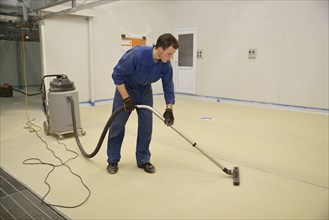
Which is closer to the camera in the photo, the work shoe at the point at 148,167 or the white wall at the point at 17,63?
the work shoe at the point at 148,167

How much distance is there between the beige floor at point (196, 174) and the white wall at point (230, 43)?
1271mm

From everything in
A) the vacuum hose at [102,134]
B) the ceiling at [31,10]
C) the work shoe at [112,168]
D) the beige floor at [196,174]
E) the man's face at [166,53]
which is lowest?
the beige floor at [196,174]

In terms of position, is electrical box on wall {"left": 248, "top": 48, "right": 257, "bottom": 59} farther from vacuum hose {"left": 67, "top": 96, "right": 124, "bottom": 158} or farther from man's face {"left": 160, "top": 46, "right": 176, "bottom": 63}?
man's face {"left": 160, "top": 46, "right": 176, "bottom": 63}

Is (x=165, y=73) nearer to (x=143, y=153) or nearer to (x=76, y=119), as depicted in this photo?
(x=143, y=153)

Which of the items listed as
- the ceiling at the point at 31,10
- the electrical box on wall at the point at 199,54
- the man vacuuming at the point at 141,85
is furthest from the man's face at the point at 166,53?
the electrical box on wall at the point at 199,54

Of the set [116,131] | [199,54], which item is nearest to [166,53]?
[116,131]

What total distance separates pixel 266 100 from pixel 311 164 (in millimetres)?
3078

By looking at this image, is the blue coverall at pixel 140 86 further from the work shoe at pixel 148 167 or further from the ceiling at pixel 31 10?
the ceiling at pixel 31 10

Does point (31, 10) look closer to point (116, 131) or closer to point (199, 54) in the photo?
point (116, 131)

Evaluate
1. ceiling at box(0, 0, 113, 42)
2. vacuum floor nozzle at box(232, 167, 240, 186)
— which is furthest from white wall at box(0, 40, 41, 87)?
vacuum floor nozzle at box(232, 167, 240, 186)

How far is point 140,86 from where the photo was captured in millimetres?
2285

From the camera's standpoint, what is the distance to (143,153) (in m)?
2.46

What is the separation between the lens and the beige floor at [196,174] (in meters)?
1.83

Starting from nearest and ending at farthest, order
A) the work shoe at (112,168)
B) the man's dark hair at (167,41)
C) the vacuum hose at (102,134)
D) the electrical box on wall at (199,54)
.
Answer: the man's dark hair at (167,41) < the vacuum hose at (102,134) < the work shoe at (112,168) < the electrical box on wall at (199,54)
